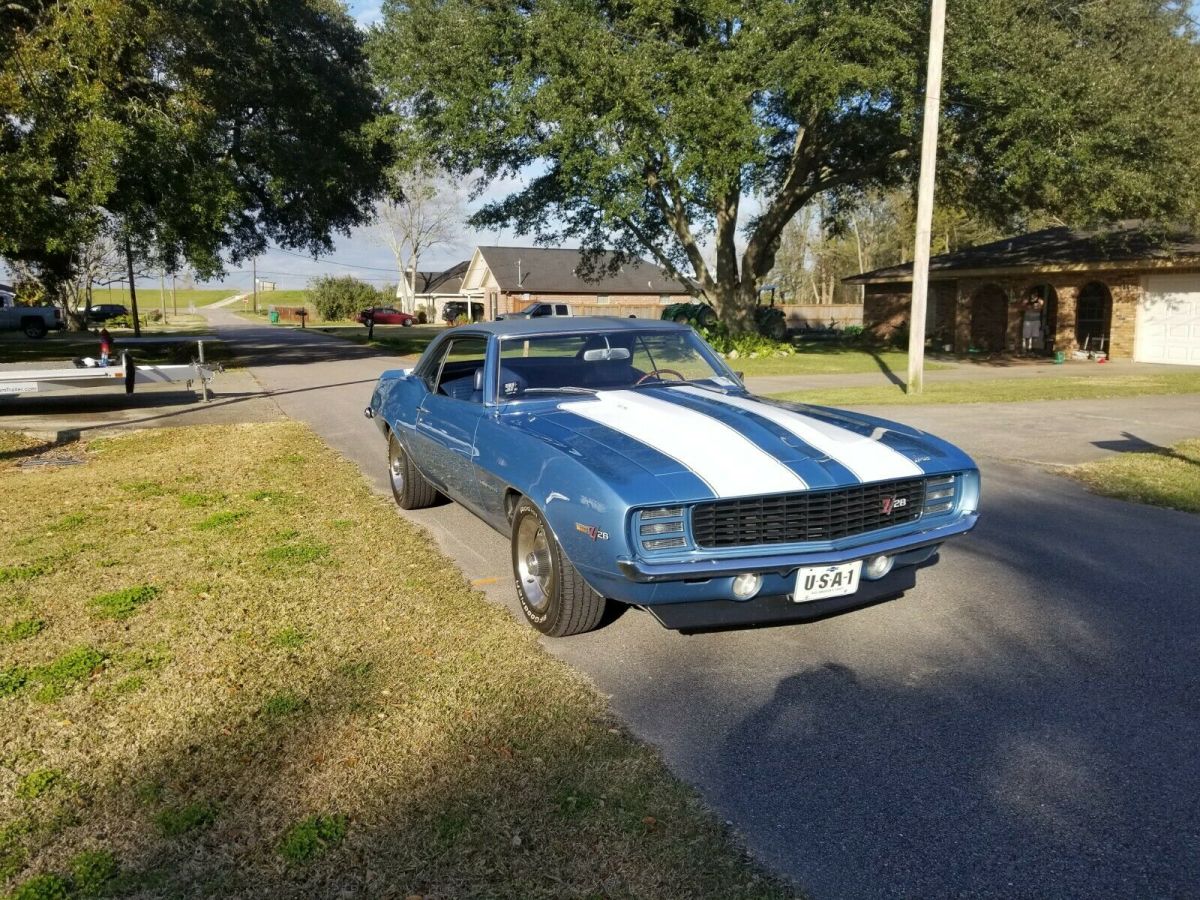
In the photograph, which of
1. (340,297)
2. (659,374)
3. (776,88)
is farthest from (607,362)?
(340,297)

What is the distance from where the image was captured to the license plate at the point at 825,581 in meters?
3.83

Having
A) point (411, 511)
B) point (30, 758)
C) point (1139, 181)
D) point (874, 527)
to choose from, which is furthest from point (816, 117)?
point (30, 758)

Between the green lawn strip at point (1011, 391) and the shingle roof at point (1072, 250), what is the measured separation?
6.30 metres

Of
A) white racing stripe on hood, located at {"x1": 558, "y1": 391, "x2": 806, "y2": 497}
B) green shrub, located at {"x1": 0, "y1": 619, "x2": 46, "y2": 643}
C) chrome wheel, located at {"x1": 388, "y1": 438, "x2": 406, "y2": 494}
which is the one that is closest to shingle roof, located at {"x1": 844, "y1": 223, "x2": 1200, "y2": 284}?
chrome wheel, located at {"x1": 388, "y1": 438, "x2": 406, "y2": 494}

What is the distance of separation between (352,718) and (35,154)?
17773 millimetres

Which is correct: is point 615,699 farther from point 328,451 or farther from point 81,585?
point 328,451

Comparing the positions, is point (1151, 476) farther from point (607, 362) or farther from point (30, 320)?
point (30, 320)

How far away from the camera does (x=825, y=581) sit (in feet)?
12.7

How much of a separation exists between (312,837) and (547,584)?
5.94 feet

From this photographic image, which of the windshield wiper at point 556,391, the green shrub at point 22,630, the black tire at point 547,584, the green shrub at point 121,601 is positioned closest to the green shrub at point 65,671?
the green shrub at point 22,630

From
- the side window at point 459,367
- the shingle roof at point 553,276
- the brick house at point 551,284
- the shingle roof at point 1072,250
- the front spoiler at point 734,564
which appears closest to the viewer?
the front spoiler at point 734,564

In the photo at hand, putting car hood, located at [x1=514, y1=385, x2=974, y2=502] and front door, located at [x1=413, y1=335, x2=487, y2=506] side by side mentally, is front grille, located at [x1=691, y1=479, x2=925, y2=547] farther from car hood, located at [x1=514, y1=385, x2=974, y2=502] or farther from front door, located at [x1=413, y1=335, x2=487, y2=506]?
front door, located at [x1=413, y1=335, x2=487, y2=506]

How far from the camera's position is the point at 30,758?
3.32m

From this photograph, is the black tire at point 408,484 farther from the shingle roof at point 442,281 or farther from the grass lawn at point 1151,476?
the shingle roof at point 442,281
